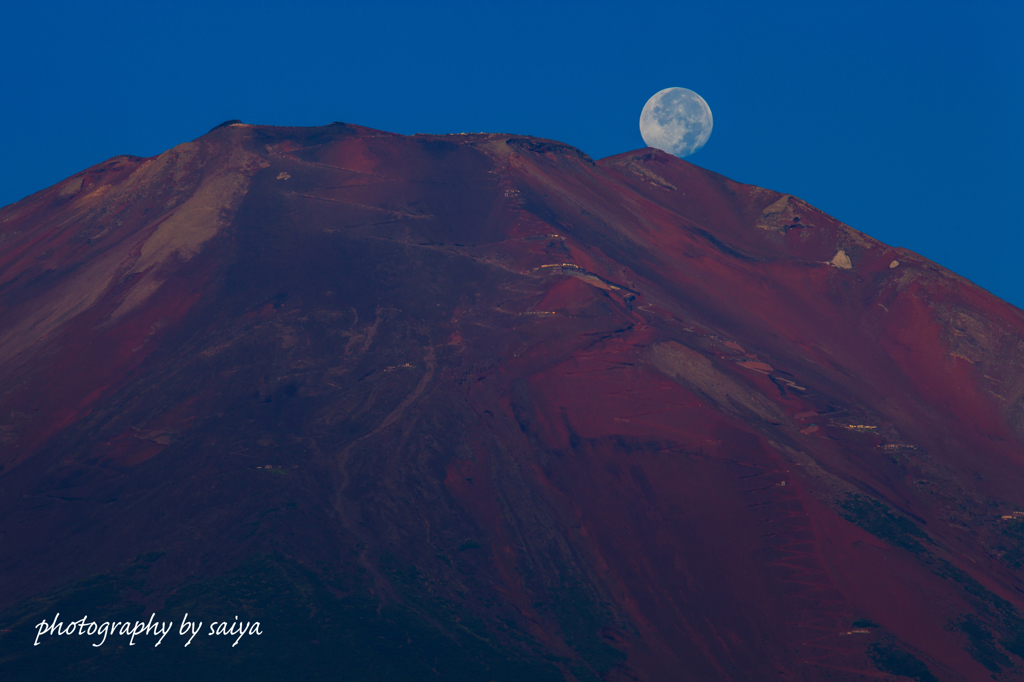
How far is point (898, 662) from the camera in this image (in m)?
23.3

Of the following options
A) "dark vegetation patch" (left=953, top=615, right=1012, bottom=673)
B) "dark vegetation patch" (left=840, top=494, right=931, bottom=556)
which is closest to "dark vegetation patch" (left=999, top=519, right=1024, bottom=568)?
"dark vegetation patch" (left=840, top=494, right=931, bottom=556)

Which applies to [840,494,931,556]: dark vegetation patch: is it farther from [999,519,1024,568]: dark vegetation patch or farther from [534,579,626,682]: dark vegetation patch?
[534,579,626,682]: dark vegetation patch

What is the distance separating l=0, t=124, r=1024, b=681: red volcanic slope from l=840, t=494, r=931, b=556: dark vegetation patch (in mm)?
126

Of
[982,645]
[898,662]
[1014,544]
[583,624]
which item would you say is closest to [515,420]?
[583,624]

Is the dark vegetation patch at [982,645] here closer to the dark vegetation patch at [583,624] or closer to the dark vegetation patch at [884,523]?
the dark vegetation patch at [884,523]

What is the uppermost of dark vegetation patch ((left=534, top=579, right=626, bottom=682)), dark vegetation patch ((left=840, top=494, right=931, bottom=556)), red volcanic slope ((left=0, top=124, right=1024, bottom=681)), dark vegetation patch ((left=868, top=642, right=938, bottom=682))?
red volcanic slope ((left=0, top=124, right=1024, bottom=681))

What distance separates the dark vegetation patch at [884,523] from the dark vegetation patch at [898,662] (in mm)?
4496

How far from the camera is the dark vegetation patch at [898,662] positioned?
906 inches

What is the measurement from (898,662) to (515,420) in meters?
14.9

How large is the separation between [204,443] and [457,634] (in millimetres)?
12034

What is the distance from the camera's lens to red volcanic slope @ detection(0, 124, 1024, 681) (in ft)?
81.9

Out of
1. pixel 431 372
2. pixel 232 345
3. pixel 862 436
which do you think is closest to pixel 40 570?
pixel 232 345

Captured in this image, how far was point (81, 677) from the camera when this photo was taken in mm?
20453

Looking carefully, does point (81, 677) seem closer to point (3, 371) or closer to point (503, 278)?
point (3, 371)
